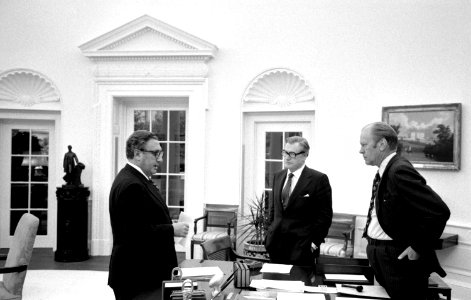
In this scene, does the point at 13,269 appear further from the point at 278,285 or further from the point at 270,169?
the point at 270,169

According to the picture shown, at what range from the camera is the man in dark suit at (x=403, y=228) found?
2.58 m

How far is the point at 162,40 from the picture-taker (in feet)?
22.6

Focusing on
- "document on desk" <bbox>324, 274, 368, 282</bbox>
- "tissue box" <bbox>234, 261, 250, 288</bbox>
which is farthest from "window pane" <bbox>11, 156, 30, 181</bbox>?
"document on desk" <bbox>324, 274, 368, 282</bbox>

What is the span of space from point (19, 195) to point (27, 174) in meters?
0.34

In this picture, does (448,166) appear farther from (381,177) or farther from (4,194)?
(4,194)

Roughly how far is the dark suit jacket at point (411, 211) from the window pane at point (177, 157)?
15.6ft

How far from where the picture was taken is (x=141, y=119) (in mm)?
7359

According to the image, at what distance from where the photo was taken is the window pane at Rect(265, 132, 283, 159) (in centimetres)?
694

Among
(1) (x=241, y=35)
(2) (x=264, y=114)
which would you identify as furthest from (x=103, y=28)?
(2) (x=264, y=114)

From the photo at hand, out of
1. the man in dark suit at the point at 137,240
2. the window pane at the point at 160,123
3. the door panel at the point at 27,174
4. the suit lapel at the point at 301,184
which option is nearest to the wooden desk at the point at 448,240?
the suit lapel at the point at 301,184

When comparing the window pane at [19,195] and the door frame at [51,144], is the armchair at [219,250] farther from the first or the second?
the window pane at [19,195]

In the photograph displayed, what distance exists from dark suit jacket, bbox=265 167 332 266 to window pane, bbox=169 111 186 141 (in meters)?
3.49

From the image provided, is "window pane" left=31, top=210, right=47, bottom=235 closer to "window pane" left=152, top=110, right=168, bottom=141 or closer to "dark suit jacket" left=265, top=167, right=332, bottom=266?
"window pane" left=152, top=110, right=168, bottom=141

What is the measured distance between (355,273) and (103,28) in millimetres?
5505
